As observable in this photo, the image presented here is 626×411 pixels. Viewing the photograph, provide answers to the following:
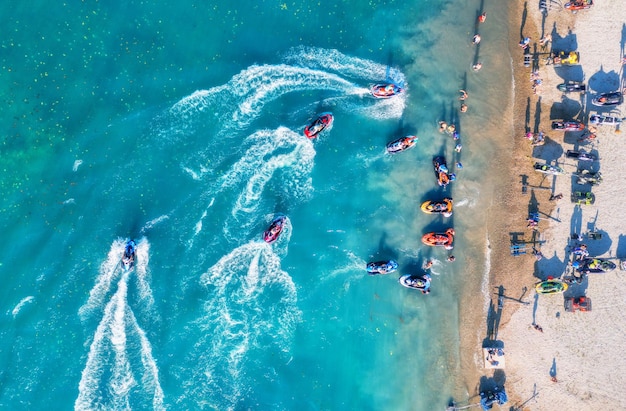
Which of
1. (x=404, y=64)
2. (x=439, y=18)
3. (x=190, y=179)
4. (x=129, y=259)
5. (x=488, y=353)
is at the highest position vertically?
(x=439, y=18)

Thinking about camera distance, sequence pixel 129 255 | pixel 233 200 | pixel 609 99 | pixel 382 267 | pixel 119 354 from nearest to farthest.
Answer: pixel 129 255
pixel 119 354
pixel 233 200
pixel 382 267
pixel 609 99

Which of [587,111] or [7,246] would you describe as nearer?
[7,246]

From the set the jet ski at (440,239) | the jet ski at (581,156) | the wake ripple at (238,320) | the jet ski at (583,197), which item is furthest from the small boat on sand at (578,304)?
the wake ripple at (238,320)

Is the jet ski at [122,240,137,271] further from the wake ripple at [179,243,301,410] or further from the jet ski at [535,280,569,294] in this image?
the jet ski at [535,280,569,294]

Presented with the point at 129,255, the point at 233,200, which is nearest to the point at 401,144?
the point at 233,200

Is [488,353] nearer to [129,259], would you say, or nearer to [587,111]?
[587,111]

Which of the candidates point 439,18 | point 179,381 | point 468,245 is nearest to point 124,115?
point 179,381

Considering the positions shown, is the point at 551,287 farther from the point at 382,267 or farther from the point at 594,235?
the point at 382,267
